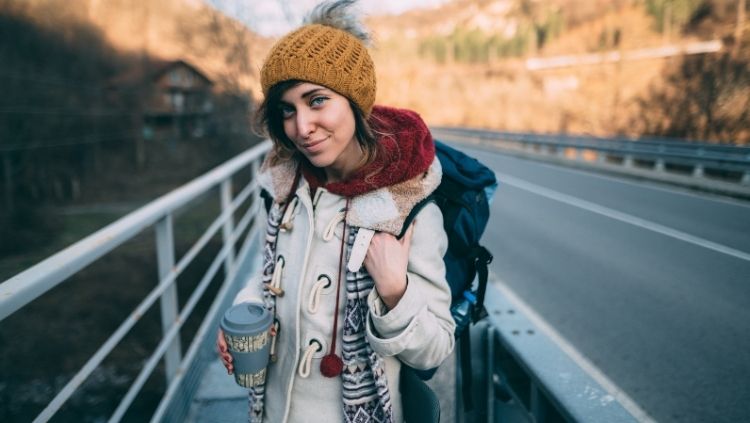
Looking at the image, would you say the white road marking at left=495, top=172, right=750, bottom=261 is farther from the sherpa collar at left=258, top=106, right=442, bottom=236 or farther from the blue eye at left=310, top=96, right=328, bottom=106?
the blue eye at left=310, top=96, right=328, bottom=106

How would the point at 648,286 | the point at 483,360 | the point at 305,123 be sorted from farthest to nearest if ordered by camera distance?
the point at 648,286
the point at 483,360
the point at 305,123

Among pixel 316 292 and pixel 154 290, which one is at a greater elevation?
pixel 316 292

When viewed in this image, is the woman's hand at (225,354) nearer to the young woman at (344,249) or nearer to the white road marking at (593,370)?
the young woman at (344,249)

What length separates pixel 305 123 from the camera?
60.9 inches

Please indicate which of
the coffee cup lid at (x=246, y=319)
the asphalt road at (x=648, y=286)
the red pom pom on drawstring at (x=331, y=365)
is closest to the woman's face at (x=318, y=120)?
the coffee cup lid at (x=246, y=319)

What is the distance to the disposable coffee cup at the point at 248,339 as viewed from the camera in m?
1.44

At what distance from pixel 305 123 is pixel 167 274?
160 centimetres

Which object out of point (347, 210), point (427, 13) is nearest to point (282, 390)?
point (347, 210)

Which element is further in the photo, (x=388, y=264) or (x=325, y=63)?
(x=325, y=63)

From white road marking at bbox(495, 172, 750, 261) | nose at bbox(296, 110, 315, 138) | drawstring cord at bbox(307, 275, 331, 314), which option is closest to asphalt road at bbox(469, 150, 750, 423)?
white road marking at bbox(495, 172, 750, 261)

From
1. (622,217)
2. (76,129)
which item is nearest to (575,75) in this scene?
(76,129)

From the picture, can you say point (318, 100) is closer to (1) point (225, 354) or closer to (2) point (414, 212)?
(2) point (414, 212)

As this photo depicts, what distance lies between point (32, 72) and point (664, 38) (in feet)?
164

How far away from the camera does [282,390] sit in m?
1.70
